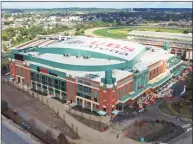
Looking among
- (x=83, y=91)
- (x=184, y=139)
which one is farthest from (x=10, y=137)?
(x=184, y=139)

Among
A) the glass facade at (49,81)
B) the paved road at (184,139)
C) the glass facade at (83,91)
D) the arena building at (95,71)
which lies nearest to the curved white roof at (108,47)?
the arena building at (95,71)

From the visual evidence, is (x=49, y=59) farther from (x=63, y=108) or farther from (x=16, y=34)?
(x=16, y=34)

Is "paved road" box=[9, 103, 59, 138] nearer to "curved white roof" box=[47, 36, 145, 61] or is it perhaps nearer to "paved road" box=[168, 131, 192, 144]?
"paved road" box=[168, 131, 192, 144]

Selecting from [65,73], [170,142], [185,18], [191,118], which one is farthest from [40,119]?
[185,18]

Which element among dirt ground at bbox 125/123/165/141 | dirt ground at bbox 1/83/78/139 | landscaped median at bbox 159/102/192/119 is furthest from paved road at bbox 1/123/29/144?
landscaped median at bbox 159/102/192/119

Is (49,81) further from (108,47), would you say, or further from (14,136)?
(14,136)

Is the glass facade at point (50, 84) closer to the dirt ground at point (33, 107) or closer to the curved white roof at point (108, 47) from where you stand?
the dirt ground at point (33, 107)
